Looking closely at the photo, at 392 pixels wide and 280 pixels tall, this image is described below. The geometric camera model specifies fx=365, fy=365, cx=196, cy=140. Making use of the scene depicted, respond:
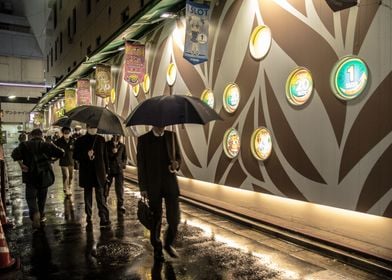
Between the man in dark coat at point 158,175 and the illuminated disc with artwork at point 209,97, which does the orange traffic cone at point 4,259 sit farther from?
the illuminated disc with artwork at point 209,97

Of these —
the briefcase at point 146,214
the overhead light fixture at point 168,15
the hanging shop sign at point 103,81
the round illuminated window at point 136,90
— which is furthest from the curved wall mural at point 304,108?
the hanging shop sign at point 103,81

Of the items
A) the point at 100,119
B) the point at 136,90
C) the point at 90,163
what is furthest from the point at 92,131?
the point at 136,90

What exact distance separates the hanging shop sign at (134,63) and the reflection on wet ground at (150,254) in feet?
21.4

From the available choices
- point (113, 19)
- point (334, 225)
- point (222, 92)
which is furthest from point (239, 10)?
point (113, 19)

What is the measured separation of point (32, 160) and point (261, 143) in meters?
5.12

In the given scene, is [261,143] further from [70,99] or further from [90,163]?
[70,99]

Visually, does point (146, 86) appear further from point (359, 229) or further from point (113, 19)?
point (359, 229)

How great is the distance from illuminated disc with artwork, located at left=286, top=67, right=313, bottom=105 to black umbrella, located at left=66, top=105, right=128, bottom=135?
11.9ft

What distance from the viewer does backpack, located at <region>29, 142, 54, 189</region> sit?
7699 millimetres

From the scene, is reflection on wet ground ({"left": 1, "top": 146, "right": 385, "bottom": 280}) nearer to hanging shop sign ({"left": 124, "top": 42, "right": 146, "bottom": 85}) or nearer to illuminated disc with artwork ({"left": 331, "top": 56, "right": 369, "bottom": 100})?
illuminated disc with artwork ({"left": 331, "top": 56, "right": 369, "bottom": 100})

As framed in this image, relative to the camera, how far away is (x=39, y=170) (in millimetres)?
7711

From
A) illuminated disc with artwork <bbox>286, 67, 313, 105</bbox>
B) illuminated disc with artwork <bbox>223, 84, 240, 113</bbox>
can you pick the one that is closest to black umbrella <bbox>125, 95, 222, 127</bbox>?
illuminated disc with artwork <bbox>286, 67, 313, 105</bbox>

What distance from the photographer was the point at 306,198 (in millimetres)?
7289

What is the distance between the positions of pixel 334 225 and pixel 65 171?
8672 mm
